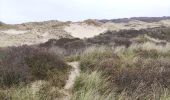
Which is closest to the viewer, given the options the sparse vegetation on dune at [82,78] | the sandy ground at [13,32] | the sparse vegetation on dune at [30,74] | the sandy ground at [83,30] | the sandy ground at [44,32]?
the sparse vegetation on dune at [30,74]

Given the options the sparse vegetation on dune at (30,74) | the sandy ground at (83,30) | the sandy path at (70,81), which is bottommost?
the sandy ground at (83,30)

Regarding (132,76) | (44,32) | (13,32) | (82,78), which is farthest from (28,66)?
(44,32)

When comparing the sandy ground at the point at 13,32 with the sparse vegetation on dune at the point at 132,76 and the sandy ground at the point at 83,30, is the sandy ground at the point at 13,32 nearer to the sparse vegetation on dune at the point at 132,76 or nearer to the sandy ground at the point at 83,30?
the sandy ground at the point at 83,30

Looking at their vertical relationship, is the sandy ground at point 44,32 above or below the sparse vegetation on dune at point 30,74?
below

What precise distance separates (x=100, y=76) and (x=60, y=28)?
3293 centimetres

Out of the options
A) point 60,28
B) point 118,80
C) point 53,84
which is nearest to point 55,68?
point 53,84

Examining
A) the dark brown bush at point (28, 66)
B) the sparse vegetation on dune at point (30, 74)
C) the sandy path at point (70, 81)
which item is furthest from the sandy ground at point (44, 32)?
the sparse vegetation on dune at point (30, 74)

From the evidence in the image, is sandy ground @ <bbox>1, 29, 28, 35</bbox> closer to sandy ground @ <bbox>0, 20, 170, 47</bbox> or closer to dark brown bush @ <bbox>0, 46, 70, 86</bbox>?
sandy ground @ <bbox>0, 20, 170, 47</bbox>

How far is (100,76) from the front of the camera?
378 inches

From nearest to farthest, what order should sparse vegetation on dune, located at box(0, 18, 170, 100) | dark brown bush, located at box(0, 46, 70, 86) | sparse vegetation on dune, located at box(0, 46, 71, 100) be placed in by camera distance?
1. sparse vegetation on dune, located at box(0, 46, 71, 100)
2. sparse vegetation on dune, located at box(0, 18, 170, 100)
3. dark brown bush, located at box(0, 46, 70, 86)

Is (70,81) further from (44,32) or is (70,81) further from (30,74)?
(44,32)

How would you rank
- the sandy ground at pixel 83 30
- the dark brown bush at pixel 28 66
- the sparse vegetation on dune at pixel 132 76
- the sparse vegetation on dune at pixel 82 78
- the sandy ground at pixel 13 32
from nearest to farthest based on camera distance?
the sparse vegetation on dune at pixel 82 78 → the sparse vegetation on dune at pixel 132 76 → the dark brown bush at pixel 28 66 → the sandy ground at pixel 13 32 → the sandy ground at pixel 83 30

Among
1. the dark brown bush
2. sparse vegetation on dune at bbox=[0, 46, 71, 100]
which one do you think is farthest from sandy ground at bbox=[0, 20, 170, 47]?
sparse vegetation on dune at bbox=[0, 46, 71, 100]

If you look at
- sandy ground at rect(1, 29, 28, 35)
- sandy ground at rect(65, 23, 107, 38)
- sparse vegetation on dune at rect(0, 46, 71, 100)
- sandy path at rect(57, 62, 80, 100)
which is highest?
sparse vegetation on dune at rect(0, 46, 71, 100)
